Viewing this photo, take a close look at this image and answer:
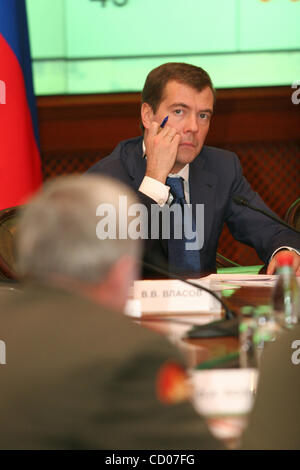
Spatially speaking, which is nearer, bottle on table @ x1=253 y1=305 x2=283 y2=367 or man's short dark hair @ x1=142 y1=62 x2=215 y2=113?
bottle on table @ x1=253 y1=305 x2=283 y2=367

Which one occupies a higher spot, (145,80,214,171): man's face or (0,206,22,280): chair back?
(145,80,214,171): man's face

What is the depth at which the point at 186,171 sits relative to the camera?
2.70 meters

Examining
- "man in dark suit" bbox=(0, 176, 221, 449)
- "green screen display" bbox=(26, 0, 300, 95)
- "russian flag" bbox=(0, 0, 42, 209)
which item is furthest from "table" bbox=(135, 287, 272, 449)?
"green screen display" bbox=(26, 0, 300, 95)

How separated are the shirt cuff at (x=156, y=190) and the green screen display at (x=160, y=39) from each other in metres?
1.88

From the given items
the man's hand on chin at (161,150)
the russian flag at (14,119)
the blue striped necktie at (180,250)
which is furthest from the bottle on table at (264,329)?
the russian flag at (14,119)

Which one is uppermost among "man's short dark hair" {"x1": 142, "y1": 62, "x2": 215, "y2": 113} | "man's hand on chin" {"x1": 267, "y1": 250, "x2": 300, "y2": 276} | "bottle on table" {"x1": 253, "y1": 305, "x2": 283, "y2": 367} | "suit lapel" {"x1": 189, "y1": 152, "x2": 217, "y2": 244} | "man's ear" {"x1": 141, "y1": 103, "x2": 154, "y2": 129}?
"man's short dark hair" {"x1": 142, "y1": 62, "x2": 215, "y2": 113}

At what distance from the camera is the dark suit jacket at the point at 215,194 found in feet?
8.53

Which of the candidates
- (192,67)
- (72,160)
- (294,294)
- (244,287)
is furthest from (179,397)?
(72,160)

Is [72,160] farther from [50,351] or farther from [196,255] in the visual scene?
[50,351]

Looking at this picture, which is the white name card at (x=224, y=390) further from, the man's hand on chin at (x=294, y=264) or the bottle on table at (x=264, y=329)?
the man's hand on chin at (x=294, y=264)

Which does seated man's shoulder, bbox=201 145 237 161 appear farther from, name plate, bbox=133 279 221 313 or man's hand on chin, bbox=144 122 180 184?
name plate, bbox=133 279 221 313

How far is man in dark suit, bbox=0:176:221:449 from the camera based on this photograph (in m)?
0.78

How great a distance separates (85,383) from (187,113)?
190 centimetres

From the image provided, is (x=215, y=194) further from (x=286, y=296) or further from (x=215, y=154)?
(x=286, y=296)
